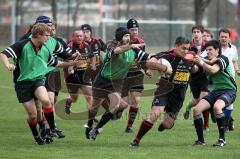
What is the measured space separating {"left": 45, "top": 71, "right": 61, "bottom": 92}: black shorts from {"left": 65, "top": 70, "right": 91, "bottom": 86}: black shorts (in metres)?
0.26

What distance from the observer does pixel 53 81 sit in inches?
529

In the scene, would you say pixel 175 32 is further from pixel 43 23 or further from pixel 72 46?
pixel 43 23

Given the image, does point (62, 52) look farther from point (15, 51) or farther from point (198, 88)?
point (198, 88)

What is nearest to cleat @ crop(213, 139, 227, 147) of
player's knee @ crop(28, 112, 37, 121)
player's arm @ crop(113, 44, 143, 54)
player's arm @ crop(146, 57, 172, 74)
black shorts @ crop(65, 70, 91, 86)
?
player's arm @ crop(146, 57, 172, 74)

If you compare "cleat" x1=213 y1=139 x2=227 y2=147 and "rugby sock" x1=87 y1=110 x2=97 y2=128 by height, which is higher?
"rugby sock" x1=87 y1=110 x2=97 y2=128

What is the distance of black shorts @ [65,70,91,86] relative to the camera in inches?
559

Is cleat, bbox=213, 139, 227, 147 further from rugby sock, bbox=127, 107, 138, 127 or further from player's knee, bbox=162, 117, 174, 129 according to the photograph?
rugby sock, bbox=127, 107, 138, 127

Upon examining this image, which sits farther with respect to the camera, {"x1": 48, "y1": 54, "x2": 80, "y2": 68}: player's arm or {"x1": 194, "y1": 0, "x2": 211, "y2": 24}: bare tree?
{"x1": 194, "y1": 0, "x2": 211, "y2": 24}: bare tree

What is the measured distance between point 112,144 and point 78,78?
10.9ft

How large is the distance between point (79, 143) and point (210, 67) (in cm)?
231

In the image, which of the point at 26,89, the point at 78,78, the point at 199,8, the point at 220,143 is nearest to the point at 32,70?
the point at 26,89

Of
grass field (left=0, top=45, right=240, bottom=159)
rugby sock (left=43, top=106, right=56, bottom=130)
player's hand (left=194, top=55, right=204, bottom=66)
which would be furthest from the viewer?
rugby sock (left=43, top=106, right=56, bottom=130)

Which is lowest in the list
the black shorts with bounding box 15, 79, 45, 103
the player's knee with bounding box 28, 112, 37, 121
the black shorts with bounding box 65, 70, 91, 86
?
the player's knee with bounding box 28, 112, 37, 121

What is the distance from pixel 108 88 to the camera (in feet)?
38.9
